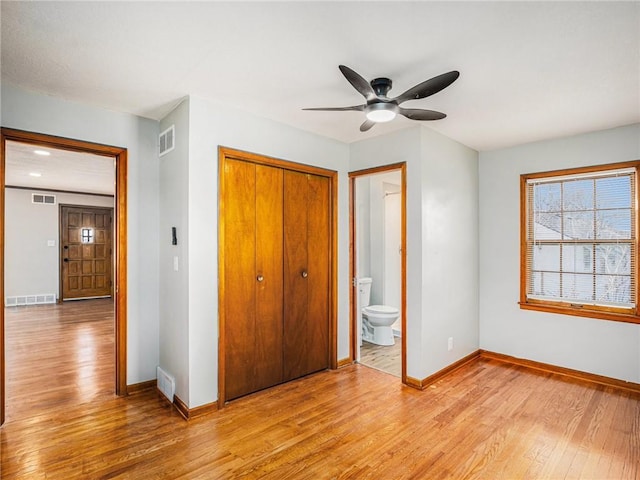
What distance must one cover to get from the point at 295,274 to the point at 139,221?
1489 mm

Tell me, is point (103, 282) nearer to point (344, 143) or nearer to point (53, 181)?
point (53, 181)

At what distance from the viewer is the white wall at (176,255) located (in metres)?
2.68

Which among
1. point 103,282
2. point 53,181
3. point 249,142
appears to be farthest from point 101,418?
point 103,282

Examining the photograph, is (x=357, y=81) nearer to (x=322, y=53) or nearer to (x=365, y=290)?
(x=322, y=53)

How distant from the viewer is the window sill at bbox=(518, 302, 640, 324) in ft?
10.5

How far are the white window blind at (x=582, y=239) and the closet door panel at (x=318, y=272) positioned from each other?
2.23m

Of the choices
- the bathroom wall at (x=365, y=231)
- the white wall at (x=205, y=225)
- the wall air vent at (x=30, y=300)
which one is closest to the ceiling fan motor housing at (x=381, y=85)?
the white wall at (x=205, y=225)

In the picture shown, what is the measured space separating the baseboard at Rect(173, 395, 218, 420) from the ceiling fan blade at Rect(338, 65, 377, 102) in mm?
2519

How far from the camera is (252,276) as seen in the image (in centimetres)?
303

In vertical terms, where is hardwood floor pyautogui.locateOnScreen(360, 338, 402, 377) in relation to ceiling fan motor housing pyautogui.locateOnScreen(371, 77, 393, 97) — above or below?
below

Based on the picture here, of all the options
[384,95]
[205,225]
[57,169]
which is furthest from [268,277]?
[57,169]

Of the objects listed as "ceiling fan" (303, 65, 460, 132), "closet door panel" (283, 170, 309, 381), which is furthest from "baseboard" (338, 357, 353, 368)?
"ceiling fan" (303, 65, 460, 132)

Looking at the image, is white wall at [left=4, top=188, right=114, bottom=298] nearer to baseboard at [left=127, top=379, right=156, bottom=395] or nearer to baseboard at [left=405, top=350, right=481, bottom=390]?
baseboard at [left=127, top=379, right=156, bottom=395]

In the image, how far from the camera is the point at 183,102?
8.95 feet
